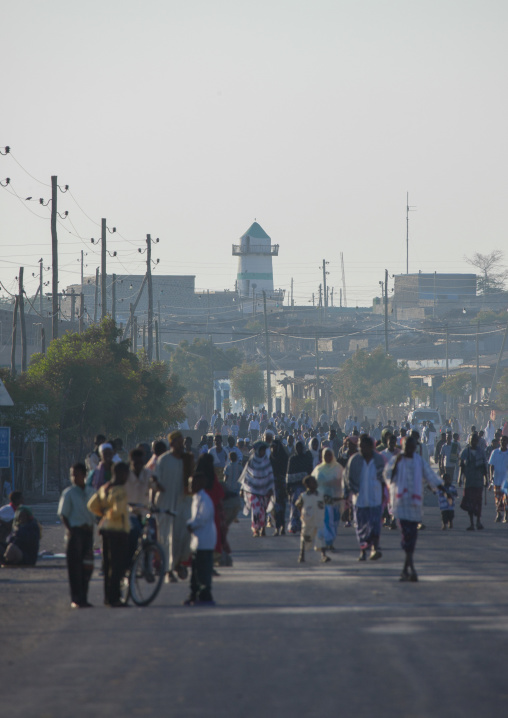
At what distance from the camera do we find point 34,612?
11625 mm

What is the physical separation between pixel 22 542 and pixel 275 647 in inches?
300

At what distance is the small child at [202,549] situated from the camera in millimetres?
11602

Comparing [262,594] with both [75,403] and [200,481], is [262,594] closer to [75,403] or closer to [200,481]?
[200,481]

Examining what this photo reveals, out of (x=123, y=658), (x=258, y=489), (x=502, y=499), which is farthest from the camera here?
(x=502, y=499)

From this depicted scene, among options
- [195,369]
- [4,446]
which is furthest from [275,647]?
[195,369]

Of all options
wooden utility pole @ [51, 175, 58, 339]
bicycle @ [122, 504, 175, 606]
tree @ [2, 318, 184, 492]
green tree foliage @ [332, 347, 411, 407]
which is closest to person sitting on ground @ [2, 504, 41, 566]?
bicycle @ [122, 504, 175, 606]

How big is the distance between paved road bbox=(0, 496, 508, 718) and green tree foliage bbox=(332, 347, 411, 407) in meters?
67.8

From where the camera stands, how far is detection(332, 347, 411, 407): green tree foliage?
82.3 m

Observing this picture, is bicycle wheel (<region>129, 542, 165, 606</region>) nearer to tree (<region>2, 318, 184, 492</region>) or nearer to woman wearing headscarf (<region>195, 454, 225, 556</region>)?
woman wearing headscarf (<region>195, 454, 225, 556</region>)

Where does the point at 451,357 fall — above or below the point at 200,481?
above

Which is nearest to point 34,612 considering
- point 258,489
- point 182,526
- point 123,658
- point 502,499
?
point 182,526

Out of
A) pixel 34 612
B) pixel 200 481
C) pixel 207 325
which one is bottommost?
pixel 34 612

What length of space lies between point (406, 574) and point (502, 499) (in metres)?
9.95

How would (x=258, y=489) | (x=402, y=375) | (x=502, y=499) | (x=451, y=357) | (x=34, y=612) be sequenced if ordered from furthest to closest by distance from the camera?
(x=451, y=357)
(x=402, y=375)
(x=502, y=499)
(x=258, y=489)
(x=34, y=612)
